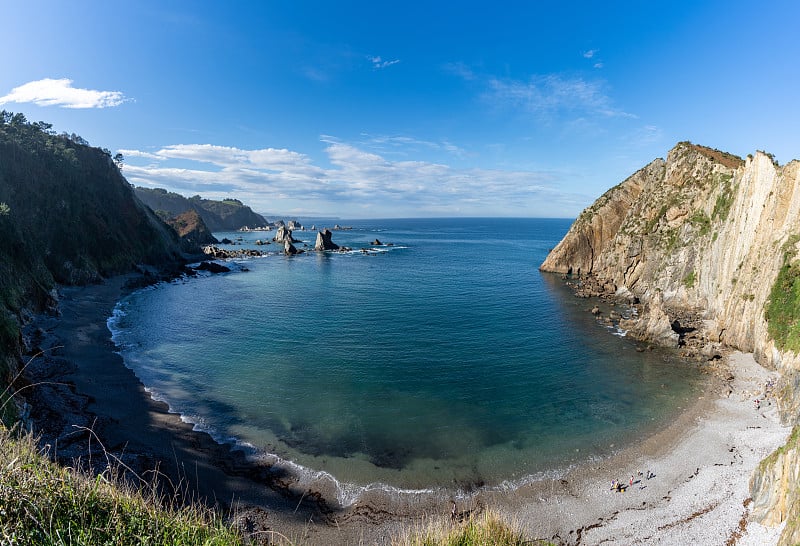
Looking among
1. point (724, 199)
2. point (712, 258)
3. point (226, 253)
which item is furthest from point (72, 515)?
point (226, 253)

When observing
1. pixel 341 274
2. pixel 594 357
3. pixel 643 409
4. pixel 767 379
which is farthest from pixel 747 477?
pixel 341 274

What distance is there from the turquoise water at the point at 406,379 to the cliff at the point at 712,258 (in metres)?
8.26

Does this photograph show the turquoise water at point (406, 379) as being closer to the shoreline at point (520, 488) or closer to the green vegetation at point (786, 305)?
the shoreline at point (520, 488)

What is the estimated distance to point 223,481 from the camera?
81.8 feet

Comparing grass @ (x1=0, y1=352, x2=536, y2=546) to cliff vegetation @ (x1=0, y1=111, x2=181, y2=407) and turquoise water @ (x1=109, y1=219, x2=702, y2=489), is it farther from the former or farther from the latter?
cliff vegetation @ (x1=0, y1=111, x2=181, y2=407)

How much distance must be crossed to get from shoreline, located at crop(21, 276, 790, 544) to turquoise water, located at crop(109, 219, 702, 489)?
167 cm

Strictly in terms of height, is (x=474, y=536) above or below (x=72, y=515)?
below

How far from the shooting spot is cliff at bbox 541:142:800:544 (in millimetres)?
36969

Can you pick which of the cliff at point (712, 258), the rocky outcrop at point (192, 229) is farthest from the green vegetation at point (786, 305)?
the rocky outcrop at point (192, 229)

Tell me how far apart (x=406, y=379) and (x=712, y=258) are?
168 feet

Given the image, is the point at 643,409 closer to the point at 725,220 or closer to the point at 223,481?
the point at 223,481

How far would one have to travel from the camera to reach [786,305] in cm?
3819

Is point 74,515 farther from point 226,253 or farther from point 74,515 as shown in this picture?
point 226,253

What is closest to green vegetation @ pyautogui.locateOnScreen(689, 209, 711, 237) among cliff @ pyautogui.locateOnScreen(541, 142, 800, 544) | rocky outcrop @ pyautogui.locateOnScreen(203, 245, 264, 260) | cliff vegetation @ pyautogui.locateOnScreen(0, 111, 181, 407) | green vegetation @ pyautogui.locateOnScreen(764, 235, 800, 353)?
cliff @ pyautogui.locateOnScreen(541, 142, 800, 544)
